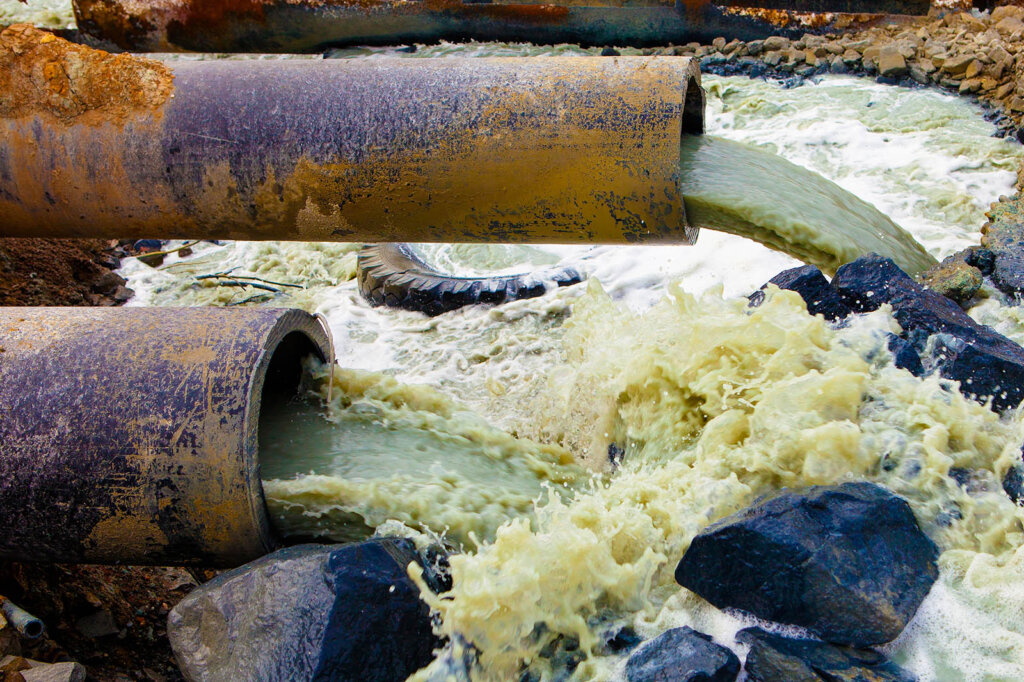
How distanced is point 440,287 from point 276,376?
2.14m

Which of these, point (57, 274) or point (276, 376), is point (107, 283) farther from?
point (276, 376)

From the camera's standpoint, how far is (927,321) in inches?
134

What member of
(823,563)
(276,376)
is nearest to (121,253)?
(276,376)

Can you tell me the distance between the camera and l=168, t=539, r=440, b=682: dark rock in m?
2.36

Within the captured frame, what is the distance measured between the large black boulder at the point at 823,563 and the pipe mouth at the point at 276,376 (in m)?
1.40

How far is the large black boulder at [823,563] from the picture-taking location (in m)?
2.33

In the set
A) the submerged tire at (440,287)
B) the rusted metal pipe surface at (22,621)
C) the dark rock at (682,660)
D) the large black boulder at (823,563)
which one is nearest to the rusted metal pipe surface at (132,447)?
the rusted metal pipe surface at (22,621)

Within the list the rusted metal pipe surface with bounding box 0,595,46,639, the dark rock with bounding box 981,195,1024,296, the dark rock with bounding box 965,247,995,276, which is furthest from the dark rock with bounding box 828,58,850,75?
the rusted metal pipe surface with bounding box 0,595,46,639

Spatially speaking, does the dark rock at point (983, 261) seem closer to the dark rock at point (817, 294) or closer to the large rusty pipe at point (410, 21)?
the dark rock at point (817, 294)

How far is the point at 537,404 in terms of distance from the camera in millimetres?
4184

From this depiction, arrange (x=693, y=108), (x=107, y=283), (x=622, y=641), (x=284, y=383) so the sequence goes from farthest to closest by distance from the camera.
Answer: (x=107, y=283)
(x=693, y=108)
(x=284, y=383)
(x=622, y=641)

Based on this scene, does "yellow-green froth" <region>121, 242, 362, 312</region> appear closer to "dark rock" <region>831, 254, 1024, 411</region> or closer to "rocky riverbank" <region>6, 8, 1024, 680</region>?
"rocky riverbank" <region>6, 8, 1024, 680</region>

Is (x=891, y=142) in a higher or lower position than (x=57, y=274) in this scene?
higher

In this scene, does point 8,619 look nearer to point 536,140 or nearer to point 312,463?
point 312,463
